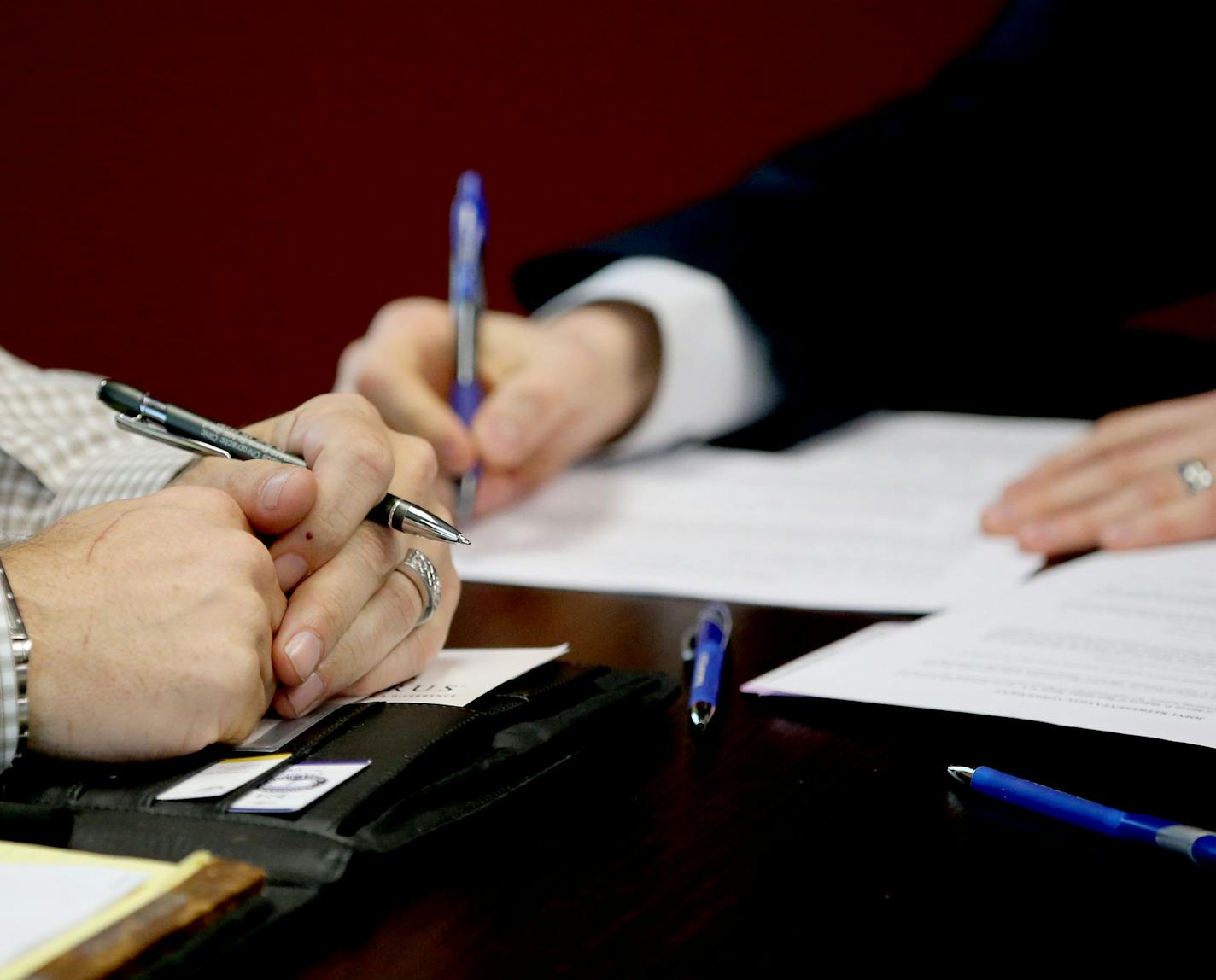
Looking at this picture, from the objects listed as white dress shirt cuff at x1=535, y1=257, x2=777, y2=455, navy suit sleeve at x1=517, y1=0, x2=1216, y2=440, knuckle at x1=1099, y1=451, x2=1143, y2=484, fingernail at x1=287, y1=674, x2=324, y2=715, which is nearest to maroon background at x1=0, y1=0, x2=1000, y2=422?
navy suit sleeve at x1=517, y1=0, x2=1216, y2=440

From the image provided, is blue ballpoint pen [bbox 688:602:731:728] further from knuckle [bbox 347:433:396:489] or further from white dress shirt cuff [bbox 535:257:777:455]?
white dress shirt cuff [bbox 535:257:777:455]

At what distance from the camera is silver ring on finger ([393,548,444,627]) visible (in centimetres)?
61

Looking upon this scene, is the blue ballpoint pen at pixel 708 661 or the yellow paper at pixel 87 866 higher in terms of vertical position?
the yellow paper at pixel 87 866

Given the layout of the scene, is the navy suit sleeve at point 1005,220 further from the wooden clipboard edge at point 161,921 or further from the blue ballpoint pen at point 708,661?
the wooden clipboard edge at point 161,921

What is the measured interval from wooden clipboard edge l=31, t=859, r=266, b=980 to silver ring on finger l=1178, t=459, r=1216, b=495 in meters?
0.75

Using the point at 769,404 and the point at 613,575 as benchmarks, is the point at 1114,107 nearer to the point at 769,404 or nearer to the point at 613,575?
the point at 769,404

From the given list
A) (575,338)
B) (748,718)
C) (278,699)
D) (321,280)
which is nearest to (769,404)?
(575,338)

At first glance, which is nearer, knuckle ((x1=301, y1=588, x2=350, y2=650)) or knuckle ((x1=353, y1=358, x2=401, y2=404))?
knuckle ((x1=301, y1=588, x2=350, y2=650))

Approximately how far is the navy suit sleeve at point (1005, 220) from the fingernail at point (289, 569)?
794 millimetres

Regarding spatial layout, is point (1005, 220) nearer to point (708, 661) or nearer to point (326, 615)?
point (708, 661)

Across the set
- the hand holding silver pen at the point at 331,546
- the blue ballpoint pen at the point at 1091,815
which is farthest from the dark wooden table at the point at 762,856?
the hand holding silver pen at the point at 331,546

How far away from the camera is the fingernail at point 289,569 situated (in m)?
0.55

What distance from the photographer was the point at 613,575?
→ 840 mm

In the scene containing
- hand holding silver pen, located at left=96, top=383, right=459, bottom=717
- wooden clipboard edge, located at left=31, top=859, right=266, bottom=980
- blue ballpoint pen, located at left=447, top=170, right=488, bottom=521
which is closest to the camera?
wooden clipboard edge, located at left=31, top=859, right=266, bottom=980
